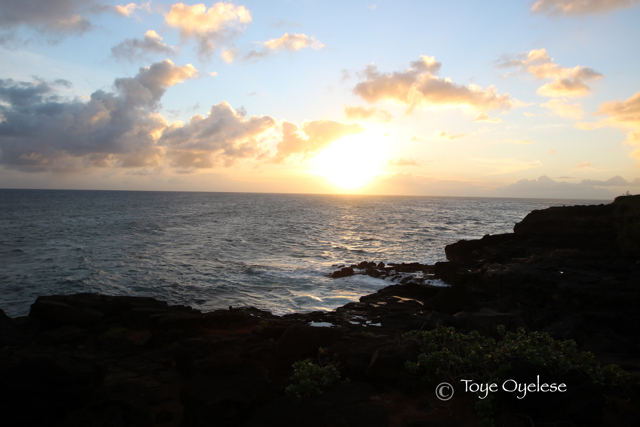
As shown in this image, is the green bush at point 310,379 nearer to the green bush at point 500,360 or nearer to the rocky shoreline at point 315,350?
the rocky shoreline at point 315,350

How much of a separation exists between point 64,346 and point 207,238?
32.6 m

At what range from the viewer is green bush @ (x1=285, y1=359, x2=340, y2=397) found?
21.0ft

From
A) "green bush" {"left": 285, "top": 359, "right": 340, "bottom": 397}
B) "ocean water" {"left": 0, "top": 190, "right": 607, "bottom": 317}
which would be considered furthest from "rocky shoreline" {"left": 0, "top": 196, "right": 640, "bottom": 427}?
"ocean water" {"left": 0, "top": 190, "right": 607, "bottom": 317}

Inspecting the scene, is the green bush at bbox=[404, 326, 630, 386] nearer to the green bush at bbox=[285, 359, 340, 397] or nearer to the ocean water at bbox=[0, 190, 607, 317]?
the green bush at bbox=[285, 359, 340, 397]

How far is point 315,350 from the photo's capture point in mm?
9289

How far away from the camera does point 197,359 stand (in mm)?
8500

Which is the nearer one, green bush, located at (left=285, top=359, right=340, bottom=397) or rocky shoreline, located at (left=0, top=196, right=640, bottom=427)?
rocky shoreline, located at (left=0, top=196, right=640, bottom=427)

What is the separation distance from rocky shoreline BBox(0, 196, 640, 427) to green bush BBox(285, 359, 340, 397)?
182 mm

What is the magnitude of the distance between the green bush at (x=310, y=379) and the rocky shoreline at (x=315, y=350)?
0.18 m

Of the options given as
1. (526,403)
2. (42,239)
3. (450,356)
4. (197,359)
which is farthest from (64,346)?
(42,239)

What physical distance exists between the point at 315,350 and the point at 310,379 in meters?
2.70

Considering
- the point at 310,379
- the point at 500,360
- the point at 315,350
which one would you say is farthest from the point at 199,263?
the point at 500,360

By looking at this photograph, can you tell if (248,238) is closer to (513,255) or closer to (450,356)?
(513,255)

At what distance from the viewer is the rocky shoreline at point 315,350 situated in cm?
569
